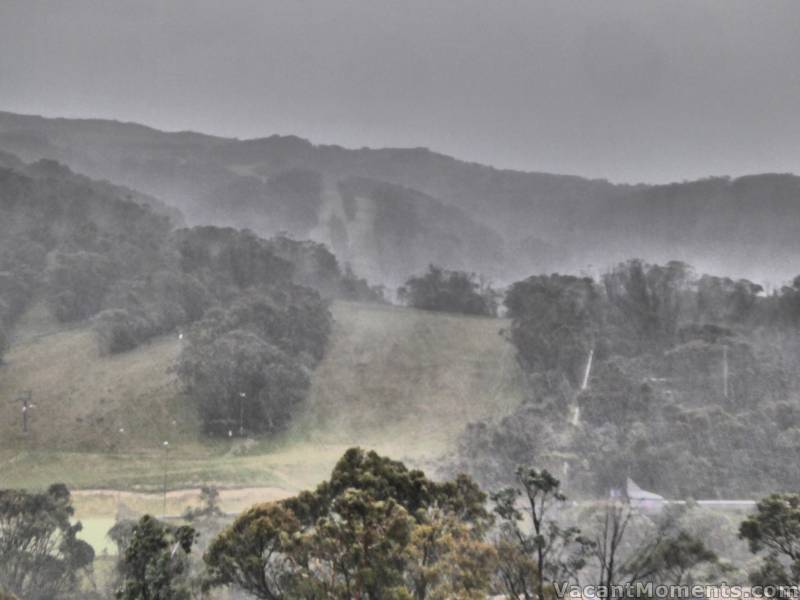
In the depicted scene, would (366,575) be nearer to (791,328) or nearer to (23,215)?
(791,328)

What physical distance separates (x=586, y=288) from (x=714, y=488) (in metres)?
20.1

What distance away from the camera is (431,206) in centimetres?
9688

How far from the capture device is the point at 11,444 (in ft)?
105

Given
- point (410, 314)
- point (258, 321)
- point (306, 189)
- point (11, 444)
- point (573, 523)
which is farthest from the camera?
point (306, 189)

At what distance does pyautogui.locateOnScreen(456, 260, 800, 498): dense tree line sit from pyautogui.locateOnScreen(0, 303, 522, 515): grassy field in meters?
3.16

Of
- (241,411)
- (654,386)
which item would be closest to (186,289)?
(241,411)

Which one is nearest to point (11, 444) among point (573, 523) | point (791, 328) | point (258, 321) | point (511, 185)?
point (258, 321)

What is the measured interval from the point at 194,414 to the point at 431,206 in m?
67.0

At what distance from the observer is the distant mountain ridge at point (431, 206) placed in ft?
225

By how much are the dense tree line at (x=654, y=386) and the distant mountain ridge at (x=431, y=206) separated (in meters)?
15.8

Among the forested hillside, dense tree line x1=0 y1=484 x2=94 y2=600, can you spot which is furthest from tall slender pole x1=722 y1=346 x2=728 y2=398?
dense tree line x1=0 y1=484 x2=94 y2=600

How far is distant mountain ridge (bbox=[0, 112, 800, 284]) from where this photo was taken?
68.5 m

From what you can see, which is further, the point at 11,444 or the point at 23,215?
the point at 23,215

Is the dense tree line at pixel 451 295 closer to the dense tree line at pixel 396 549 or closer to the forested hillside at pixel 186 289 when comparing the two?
the forested hillside at pixel 186 289
